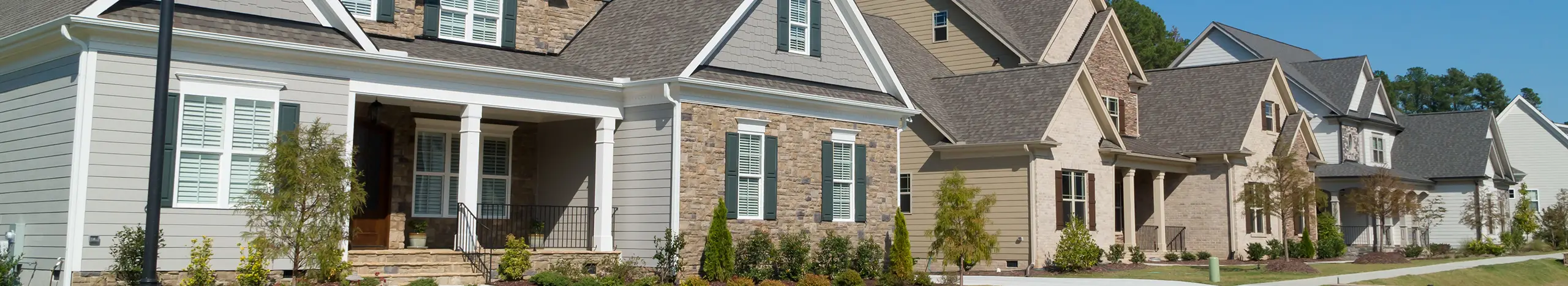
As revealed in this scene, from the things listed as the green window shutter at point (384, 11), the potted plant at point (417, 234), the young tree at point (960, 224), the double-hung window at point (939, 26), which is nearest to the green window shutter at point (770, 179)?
the young tree at point (960, 224)

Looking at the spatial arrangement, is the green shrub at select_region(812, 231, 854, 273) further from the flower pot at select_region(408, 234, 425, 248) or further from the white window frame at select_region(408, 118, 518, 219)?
the flower pot at select_region(408, 234, 425, 248)

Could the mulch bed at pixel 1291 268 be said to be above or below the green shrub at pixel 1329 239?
below

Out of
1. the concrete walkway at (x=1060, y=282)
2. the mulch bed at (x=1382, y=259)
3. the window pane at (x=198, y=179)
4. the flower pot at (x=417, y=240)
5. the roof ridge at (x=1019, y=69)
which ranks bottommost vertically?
the concrete walkway at (x=1060, y=282)

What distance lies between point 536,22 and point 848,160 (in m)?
6.23

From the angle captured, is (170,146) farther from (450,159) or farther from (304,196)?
(450,159)

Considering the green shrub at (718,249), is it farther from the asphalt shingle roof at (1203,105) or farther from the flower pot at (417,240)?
the asphalt shingle roof at (1203,105)

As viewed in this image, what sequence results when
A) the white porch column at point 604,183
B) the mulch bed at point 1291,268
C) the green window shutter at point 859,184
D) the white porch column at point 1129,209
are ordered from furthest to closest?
the white porch column at point 1129,209, the mulch bed at point 1291,268, the green window shutter at point 859,184, the white porch column at point 604,183

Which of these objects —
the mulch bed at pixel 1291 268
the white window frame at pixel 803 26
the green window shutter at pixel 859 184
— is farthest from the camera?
the mulch bed at pixel 1291 268

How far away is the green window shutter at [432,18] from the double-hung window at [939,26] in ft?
57.1

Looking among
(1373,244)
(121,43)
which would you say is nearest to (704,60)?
(121,43)

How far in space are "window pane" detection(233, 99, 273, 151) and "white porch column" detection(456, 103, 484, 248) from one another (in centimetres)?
333

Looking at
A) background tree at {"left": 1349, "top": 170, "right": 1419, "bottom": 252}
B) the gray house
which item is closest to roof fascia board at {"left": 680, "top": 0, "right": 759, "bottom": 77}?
the gray house

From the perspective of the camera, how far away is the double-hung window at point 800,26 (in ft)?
78.8

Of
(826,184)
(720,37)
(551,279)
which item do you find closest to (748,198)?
(826,184)
